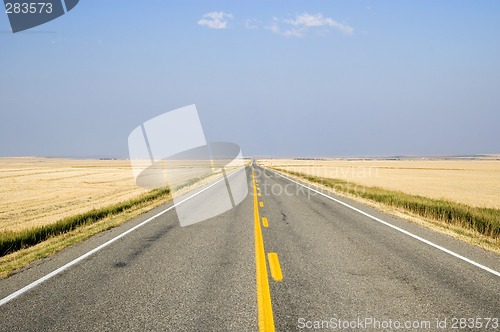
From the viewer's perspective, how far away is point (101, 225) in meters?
11.2

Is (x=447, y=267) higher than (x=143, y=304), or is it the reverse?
(x=143, y=304)

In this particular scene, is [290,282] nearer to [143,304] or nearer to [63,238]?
[143,304]

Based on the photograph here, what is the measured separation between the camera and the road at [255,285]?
4.27 metres

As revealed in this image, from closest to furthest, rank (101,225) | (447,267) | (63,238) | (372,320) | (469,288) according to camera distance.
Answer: (372,320), (469,288), (447,267), (63,238), (101,225)

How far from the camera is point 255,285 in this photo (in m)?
5.42

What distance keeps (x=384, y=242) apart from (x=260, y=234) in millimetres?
3283

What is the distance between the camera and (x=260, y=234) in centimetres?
948

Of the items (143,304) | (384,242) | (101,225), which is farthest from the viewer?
(101,225)

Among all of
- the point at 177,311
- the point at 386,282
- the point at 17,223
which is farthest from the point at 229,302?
the point at 17,223

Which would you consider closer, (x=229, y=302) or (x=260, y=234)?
(x=229, y=302)

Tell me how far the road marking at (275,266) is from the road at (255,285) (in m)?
0.04
